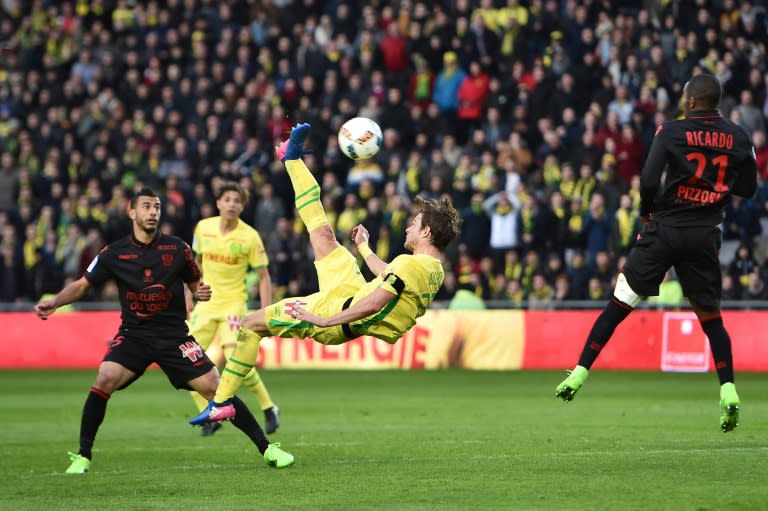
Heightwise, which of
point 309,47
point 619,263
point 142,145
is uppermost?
point 309,47

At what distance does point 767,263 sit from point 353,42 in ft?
33.2

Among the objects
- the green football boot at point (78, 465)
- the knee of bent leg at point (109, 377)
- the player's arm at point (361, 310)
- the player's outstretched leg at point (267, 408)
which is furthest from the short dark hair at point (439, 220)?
the player's outstretched leg at point (267, 408)

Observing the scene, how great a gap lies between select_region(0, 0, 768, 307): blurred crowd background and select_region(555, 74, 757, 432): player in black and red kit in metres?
12.5

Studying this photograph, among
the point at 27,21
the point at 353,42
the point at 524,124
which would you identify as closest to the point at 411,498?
the point at 524,124

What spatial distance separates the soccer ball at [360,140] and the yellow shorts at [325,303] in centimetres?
159

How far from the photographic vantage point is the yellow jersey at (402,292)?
9914mm

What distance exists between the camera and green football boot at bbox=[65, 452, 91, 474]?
10742mm

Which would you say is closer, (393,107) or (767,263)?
(767,263)

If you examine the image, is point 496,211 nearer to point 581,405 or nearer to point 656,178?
point 581,405

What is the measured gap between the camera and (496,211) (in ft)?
80.3

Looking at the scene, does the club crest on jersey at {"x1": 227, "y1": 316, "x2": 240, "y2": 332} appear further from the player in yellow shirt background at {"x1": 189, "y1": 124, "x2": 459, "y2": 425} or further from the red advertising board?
the red advertising board

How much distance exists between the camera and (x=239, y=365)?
10516 millimetres

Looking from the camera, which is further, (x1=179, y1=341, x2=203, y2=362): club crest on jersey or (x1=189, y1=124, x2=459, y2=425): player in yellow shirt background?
(x1=179, y1=341, x2=203, y2=362): club crest on jersey

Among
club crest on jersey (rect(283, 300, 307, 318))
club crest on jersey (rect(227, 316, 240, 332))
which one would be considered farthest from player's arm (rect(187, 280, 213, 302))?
club crest on jersey (rect(227, 316, 240, 332))
